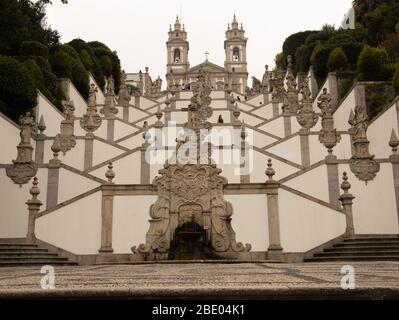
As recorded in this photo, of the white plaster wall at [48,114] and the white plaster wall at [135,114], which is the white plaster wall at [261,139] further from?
the white plaster wall at [135,114]

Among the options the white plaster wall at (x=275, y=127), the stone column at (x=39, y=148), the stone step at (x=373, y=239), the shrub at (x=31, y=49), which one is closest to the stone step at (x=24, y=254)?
the stone column at (x=39, y=148)

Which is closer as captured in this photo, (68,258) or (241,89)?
(68,258)

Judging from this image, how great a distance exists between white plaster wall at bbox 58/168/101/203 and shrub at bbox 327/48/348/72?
59.1ft

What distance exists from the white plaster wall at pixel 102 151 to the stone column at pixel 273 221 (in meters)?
8.12

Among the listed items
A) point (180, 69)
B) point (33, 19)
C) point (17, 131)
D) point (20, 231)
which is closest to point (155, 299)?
point (20, 231)

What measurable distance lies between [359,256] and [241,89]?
65.0 meters

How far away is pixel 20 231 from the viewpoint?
14.5m

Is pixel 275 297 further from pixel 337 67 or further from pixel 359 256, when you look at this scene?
pixel 337 67

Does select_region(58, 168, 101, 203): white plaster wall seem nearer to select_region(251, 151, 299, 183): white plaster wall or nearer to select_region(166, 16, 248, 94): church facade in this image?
select_region(251, 151, 299, 183): white plaster wall

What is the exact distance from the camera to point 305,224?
13.1 metres

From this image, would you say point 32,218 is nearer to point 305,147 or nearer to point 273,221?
point 273,221

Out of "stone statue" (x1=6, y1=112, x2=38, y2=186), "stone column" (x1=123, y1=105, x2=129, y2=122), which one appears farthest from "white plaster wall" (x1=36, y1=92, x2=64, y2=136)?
"stone column" (x1=123, y1=105, x2=129, y2=122)

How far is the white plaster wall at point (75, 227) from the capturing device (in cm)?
1301

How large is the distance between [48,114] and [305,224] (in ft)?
45.8
